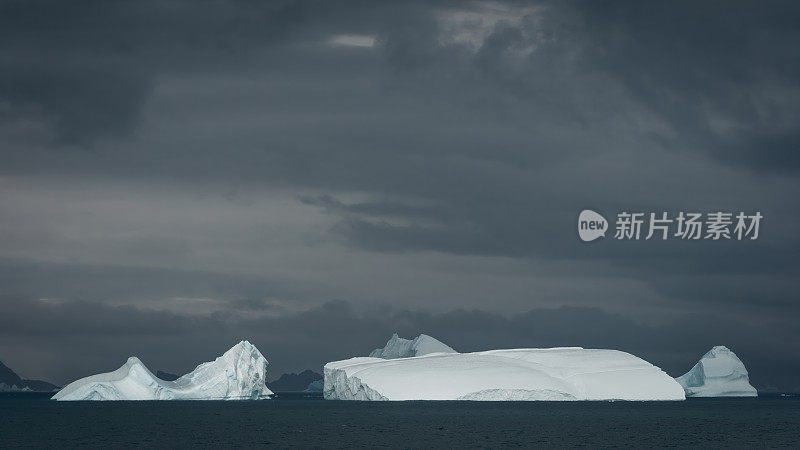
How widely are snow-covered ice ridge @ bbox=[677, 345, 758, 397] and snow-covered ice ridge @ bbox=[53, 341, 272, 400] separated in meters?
86.7

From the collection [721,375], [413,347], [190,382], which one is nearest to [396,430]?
[190,382]

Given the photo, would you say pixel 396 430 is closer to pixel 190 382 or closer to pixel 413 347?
pixel 190 382

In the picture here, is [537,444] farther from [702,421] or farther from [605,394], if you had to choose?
[605,394]

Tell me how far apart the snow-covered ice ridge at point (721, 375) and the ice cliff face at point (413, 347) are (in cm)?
4438

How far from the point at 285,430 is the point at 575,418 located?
32.9 m

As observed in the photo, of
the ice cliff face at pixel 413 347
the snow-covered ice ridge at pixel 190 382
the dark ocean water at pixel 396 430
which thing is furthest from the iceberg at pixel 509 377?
the ice cliff face at pixel 413 347

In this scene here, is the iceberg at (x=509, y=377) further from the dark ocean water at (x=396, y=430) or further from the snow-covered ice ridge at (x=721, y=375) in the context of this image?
the snow-covered ice ridge at (x=721, y=375)

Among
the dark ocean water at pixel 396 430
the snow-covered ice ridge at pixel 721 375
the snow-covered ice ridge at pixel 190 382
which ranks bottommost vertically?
the dark ocean water at pixel 396 430

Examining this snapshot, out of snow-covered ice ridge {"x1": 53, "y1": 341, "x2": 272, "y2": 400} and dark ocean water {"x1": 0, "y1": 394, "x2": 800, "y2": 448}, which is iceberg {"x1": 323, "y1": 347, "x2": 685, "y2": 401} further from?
snow-covered ice ridge {"x1": 53, "y1": 341, "x2": 272, "y2": 400}

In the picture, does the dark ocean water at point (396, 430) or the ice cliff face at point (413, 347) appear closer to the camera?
the dark ocean water at point (396, 430)

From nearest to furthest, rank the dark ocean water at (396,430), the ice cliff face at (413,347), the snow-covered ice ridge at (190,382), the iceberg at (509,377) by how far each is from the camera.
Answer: the dark ocean water at (396,430)
the iceberg at (509,377)
the snow-covered ice ridge at (190,382)
the ice cliff face at (413,347)

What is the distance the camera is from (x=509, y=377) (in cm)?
11319

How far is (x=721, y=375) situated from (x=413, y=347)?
178 feet

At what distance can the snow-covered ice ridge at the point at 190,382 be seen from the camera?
4754 inches
